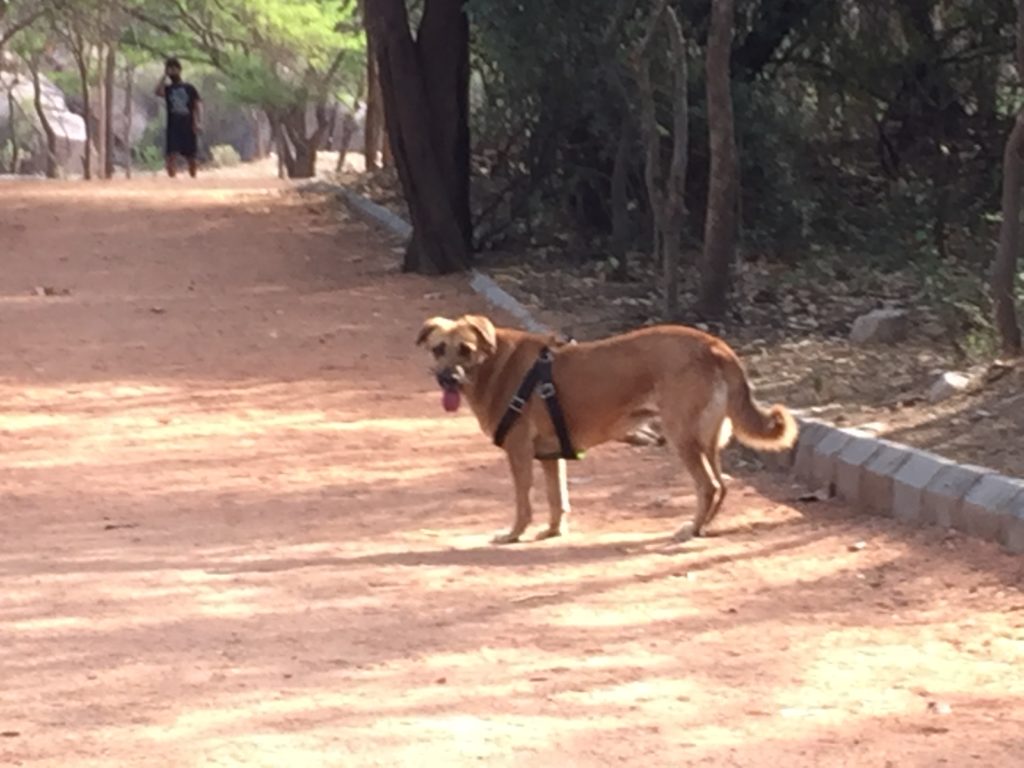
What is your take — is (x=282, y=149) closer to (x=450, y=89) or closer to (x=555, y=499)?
(x=450, y=89)

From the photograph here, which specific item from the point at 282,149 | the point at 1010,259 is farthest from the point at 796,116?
the point at 282,149

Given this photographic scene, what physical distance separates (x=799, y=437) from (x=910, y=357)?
108 inches

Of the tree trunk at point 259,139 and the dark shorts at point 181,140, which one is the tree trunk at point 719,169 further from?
the tree trunk at point 259,139

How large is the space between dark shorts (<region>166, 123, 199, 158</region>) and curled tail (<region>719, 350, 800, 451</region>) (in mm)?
20721

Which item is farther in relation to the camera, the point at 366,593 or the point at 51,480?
the point at 51,480

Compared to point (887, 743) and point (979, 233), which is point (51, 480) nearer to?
point (887, 743)

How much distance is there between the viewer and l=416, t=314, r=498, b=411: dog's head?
7.98 m

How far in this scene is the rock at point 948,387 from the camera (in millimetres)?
9766

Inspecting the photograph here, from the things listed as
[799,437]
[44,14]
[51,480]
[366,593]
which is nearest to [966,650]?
[366,593]

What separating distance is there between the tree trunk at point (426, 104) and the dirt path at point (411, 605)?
4.65 meters

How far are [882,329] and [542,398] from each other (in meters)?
5.17

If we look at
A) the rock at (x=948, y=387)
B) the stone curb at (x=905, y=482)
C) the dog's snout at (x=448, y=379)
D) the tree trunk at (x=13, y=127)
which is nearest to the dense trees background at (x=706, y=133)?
the rock at (x=948, y=387)

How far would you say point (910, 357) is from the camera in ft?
38.7

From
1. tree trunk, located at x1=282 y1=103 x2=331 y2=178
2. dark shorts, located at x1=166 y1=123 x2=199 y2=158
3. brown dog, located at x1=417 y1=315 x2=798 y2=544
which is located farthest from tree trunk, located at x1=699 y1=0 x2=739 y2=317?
tree trunk, located at x1=282 y1=103 x2=331 y2=178
